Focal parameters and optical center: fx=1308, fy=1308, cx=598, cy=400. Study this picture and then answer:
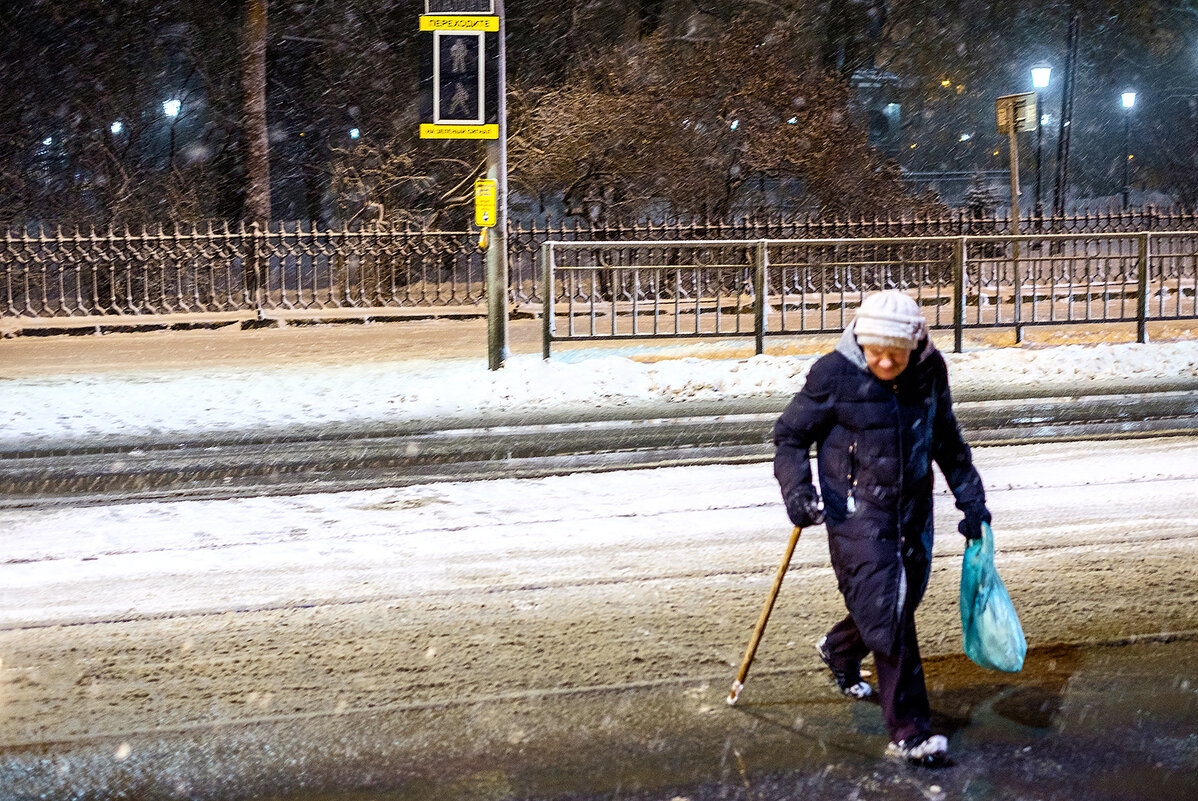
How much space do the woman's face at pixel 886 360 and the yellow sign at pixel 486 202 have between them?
9.18 metres

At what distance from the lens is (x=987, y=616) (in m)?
4.08

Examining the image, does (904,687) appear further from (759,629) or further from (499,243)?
(499,243)

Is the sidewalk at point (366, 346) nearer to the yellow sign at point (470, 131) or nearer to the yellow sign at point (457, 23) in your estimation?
the yellow sign at point (470, 131)

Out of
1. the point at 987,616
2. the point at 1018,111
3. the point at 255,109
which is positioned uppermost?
the point at 255,109

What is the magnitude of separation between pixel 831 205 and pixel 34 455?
838 inches

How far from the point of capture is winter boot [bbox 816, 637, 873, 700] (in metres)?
4.45

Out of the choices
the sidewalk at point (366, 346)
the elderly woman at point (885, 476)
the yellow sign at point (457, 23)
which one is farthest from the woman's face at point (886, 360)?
the sidewalk at point (366, 346)

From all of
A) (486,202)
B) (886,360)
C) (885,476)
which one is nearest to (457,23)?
(486,202)

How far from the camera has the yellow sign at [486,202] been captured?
12750mm

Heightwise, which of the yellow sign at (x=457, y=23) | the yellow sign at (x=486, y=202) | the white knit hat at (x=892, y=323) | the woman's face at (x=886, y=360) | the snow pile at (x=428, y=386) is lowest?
the snow pile at (x=428, y=386)

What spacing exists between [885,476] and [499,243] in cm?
953

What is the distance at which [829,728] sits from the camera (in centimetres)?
425

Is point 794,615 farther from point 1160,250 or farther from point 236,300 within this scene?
point 236,300

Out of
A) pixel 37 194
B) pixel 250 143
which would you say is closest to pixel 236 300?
pixel 250 143
